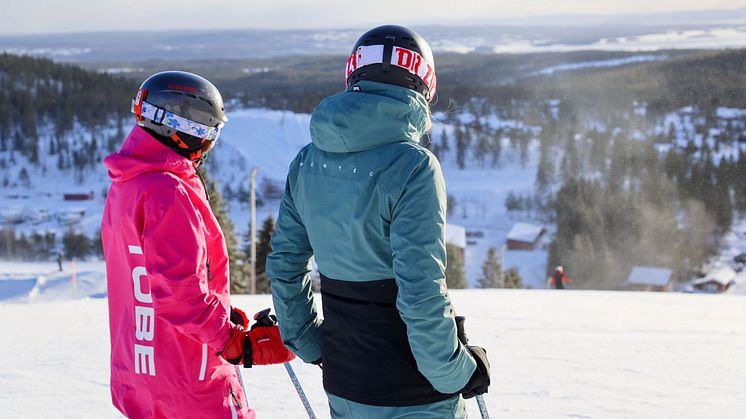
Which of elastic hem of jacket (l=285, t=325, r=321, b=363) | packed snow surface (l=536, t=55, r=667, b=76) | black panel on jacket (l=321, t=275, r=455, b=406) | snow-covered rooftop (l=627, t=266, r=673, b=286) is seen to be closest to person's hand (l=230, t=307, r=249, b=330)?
elastic hem of jacket (l=285, t=325, r=321, b=363)

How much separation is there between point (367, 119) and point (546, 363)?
10.2 ft

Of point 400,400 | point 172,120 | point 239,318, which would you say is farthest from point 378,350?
point 172,120

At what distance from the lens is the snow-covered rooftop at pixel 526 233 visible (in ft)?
199

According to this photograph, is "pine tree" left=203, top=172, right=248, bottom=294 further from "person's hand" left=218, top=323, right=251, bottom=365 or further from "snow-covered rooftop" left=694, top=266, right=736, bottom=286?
"snow-covered rooftop" left=694, top=266, right=736, bottom=286

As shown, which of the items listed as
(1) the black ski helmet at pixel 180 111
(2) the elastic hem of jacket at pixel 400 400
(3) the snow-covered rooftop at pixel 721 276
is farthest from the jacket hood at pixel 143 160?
(3) the snow-covered rooftop at pixel 721 276

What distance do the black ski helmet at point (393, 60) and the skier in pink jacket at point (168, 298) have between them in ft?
1.82

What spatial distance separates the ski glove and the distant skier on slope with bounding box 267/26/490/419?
0.88 feet

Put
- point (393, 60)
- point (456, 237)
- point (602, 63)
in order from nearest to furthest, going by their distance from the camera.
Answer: point (393, 60), point (456, 237), point (602, 63)

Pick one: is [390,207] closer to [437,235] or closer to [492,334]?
[437,235]

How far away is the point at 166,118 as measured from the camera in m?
2.10

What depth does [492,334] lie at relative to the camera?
5.02m

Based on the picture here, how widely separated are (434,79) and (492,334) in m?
3.53

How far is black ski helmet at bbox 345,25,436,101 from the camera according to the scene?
1667 millimetres

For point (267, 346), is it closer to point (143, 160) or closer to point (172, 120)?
point (143, 160)
